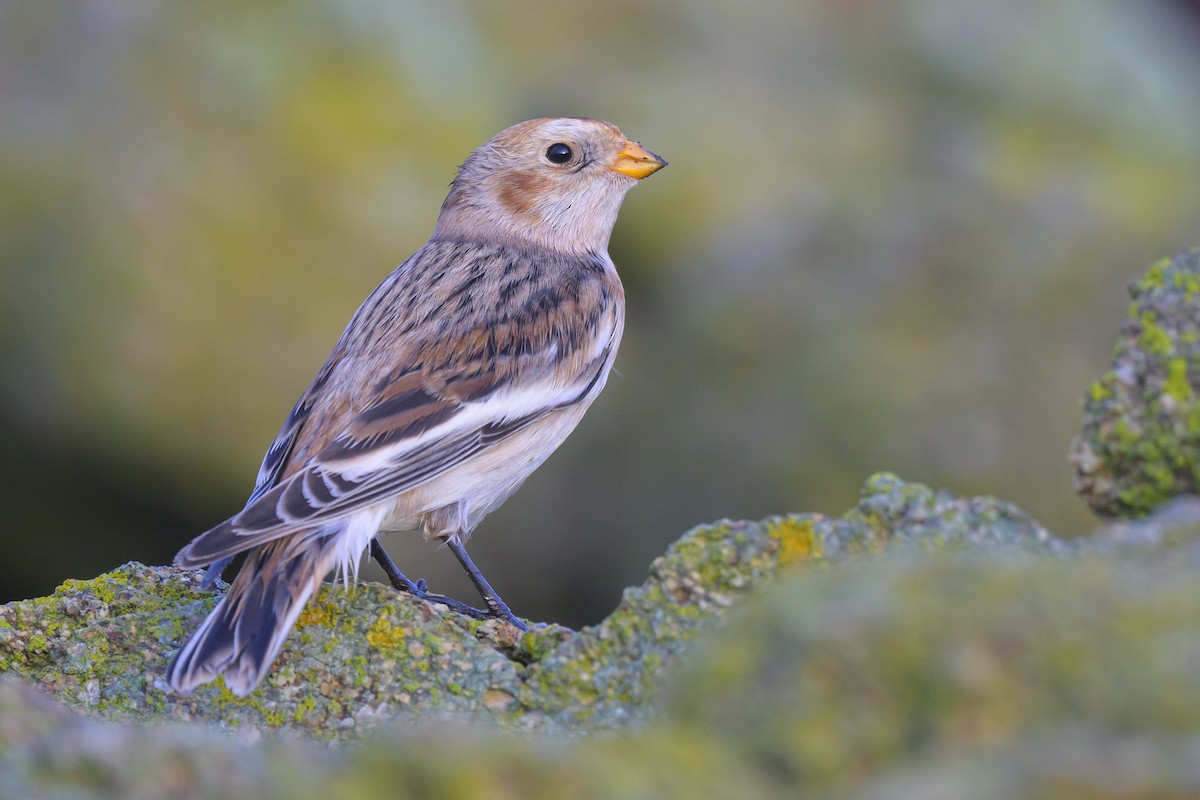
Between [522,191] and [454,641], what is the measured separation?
2628 millimetres

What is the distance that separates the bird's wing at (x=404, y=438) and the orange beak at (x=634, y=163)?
98 cm

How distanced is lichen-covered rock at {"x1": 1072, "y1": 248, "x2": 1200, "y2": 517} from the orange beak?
2858 millimetres

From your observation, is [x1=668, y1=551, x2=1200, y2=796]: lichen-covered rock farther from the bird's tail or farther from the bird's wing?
the bird's wing

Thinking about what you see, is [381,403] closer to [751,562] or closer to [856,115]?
[751,562]

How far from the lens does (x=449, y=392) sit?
4172 millimetres

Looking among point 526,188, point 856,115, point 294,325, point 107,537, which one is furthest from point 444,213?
point 856,115

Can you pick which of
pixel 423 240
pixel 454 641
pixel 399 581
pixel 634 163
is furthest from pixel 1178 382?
pixel 423 240

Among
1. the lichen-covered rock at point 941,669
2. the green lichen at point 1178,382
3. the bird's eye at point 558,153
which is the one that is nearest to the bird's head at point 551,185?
the bird's eye at point 558,153

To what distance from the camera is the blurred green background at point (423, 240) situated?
288 inches

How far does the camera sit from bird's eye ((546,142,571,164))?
539 cm

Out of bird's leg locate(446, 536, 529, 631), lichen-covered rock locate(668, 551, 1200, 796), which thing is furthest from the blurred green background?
lichen-covered rock locate(668, 551, 1200, 796)

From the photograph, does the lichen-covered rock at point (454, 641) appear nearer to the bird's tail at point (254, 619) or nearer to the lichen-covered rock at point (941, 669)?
the bird's tail at point (254, 619)

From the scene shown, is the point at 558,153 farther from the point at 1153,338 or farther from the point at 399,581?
the point at 1153,338

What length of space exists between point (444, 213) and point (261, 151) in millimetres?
2734
